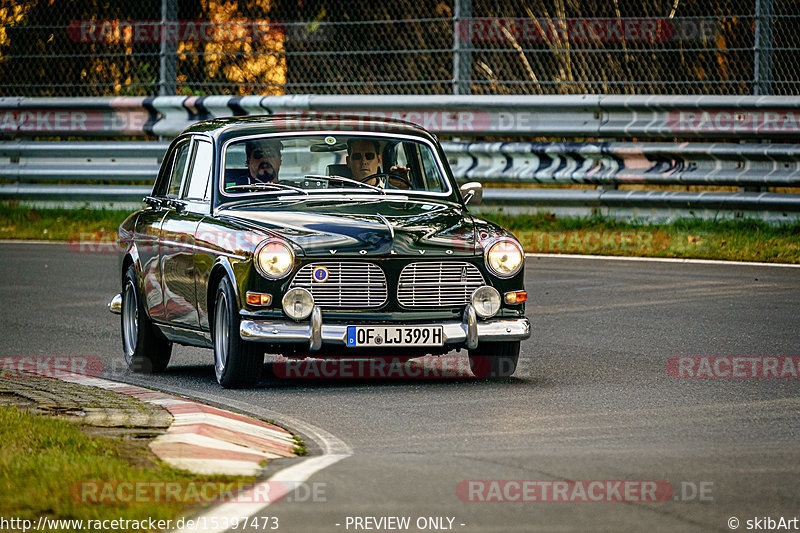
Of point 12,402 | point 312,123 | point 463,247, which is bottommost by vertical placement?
point 12,402

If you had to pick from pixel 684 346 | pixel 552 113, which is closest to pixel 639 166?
pixel 552 113

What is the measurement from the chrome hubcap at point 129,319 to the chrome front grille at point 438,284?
2250 mm

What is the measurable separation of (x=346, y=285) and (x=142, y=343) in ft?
6.38

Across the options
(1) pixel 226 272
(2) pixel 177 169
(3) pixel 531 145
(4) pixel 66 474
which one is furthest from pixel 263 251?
(3) pixel 531 145

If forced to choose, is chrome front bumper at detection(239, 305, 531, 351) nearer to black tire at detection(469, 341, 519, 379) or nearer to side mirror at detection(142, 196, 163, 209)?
black tire at detection(469, 341, 519, 379)

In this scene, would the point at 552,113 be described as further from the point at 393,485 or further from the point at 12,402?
the point at 393,485

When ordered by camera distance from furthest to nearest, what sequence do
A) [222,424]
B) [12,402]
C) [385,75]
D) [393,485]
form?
[385,75] < [12,402] < [222,424] < [393,485]

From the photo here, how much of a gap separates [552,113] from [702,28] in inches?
71.7

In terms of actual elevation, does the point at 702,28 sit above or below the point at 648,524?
above

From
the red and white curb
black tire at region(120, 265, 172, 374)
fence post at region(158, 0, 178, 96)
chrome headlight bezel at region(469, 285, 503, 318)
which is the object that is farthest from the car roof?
fence post at region(158, 0, 178, 96)

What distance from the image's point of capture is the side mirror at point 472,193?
10.0 meters

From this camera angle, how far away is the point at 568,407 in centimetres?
802

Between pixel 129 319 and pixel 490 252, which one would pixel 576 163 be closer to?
pixel 129 319

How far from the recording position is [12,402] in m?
7.98
